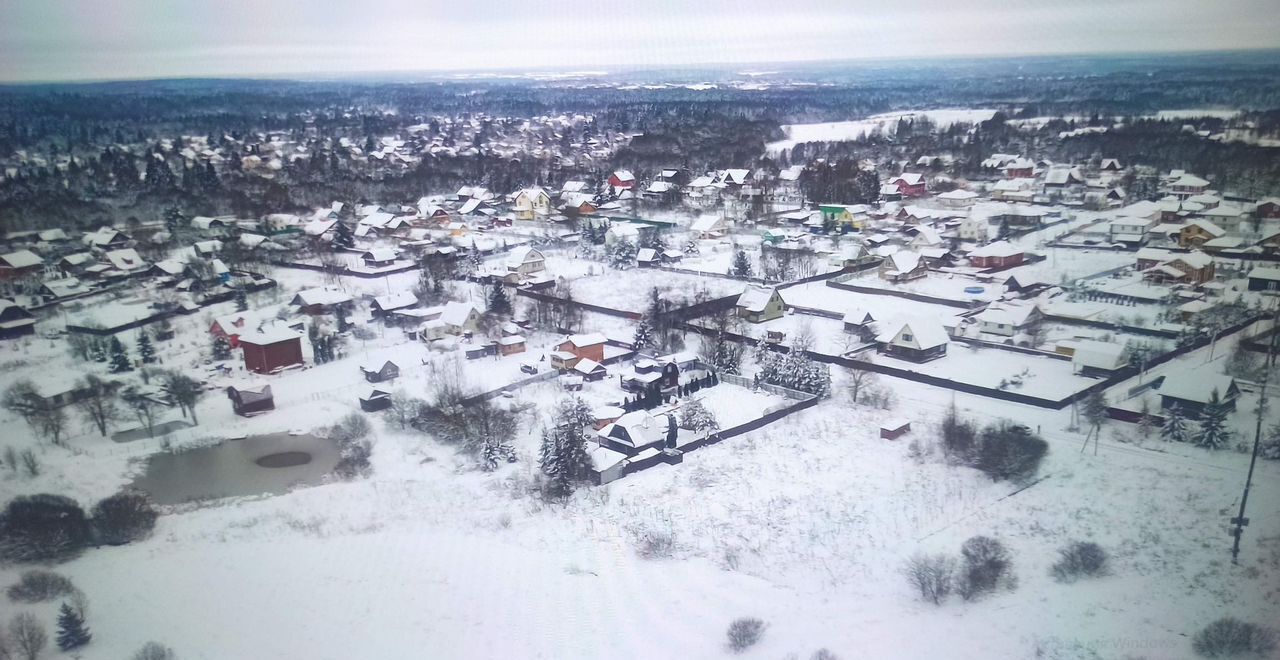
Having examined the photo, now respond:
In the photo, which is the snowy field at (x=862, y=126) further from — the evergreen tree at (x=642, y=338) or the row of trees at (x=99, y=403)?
the row of trees at (x=99, y=403)

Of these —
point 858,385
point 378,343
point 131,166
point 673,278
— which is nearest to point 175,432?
point 378,343

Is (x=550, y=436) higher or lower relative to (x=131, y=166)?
lower

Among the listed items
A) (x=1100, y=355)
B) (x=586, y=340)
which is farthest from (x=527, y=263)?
(x=1100, y=355)

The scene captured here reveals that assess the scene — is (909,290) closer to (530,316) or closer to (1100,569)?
(530,316)

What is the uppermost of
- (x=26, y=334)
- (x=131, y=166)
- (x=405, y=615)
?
(x=131, y=166)

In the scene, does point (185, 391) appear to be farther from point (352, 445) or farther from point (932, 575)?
point (932, 575)

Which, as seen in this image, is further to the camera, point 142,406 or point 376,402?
point 376,402
